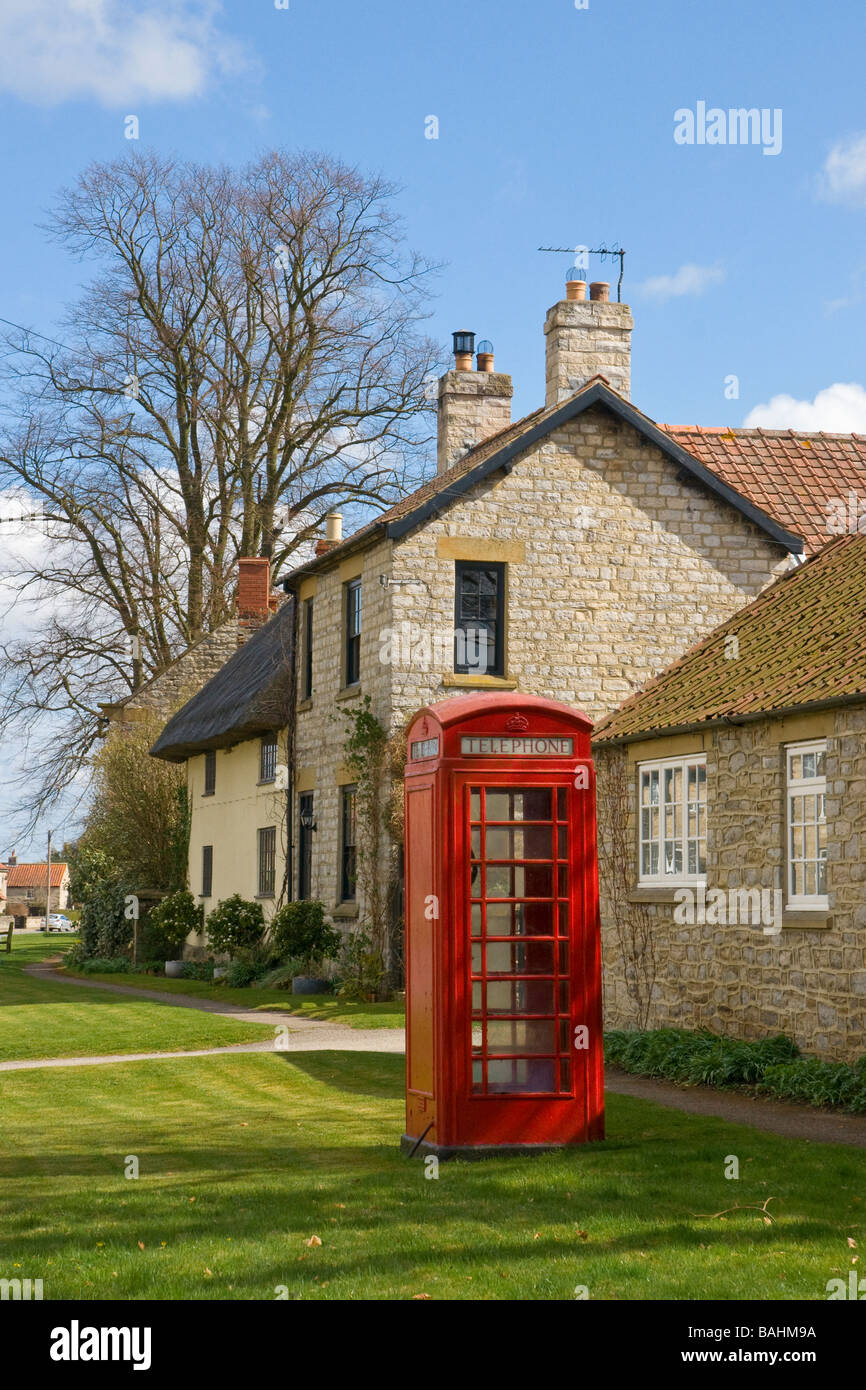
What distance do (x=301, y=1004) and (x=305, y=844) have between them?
4.87 meters

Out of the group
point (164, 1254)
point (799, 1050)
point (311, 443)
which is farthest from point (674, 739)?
point (311, 443)

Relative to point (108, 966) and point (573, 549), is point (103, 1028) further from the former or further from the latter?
point (108, 966)

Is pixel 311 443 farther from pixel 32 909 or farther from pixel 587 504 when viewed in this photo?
pixel 32 909

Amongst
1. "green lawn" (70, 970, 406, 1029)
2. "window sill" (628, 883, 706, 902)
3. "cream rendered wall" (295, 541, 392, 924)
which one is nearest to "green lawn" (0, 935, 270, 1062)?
"green lawn" (70, 970, 406, 1029)

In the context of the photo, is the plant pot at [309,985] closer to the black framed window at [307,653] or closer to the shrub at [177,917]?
the black framed window at [307,653]

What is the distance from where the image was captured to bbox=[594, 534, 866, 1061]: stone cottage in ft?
41.6

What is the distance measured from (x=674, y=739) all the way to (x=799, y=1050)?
3.49 m

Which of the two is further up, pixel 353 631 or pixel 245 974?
pixel 353 631

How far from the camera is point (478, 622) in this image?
73.3 feet

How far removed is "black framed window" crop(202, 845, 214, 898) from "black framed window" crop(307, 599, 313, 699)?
23.1 ft

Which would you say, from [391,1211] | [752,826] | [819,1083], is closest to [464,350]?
[752,826]

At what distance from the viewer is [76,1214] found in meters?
8.01

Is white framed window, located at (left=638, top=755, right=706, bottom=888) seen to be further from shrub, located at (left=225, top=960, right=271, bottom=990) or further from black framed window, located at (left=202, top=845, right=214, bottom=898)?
black framed window, located at (left=202, top=845, right=214, bottom=898)
